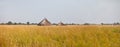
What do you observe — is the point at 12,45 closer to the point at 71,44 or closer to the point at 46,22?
the point at 71,44

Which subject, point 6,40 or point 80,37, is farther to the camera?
point 80,37

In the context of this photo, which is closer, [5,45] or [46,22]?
[5,45]

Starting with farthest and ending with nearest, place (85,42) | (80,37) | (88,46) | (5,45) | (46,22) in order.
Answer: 1. (46,22)
2. (80,37)
3. (85,42)
4. (88,46)
5. (5,45)

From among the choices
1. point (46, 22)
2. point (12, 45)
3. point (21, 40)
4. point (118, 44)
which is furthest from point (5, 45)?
point (46, 22)

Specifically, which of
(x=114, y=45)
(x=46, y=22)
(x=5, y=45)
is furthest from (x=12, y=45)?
(x=46, y=22)

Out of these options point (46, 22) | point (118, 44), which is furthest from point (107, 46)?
point (46, 22)

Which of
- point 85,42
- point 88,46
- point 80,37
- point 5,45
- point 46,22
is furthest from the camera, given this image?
point 46,22

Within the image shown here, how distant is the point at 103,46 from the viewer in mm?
6828

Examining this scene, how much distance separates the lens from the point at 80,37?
26.8ft

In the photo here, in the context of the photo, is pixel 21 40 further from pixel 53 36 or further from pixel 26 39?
pixel 53 36

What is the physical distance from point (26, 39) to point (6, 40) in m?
1.35

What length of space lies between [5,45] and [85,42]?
218 centimetres

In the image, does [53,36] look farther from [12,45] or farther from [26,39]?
[12,45]

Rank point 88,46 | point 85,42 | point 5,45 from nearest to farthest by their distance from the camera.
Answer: point 5,45, point 88,46, point 85,42
